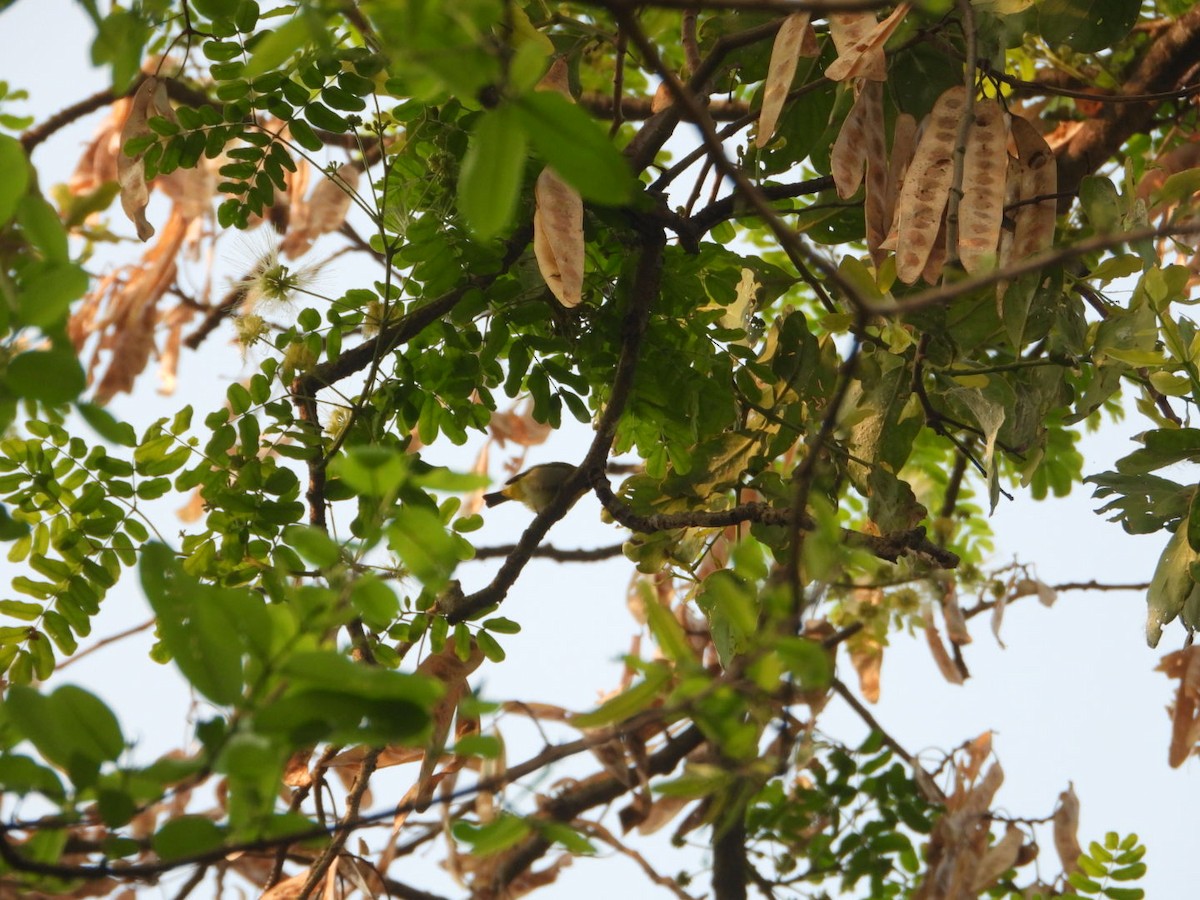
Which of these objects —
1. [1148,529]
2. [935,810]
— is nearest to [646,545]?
[1148,529]

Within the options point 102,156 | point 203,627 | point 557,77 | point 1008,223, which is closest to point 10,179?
point 203,627

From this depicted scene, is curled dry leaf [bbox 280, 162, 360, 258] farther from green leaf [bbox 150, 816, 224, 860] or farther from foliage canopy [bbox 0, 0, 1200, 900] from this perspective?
green leaf [bbox 150, 816, 224, 860]

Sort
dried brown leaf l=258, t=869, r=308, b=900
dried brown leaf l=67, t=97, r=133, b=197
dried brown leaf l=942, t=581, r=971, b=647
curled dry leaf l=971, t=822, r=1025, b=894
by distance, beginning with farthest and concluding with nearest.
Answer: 1. dried brown leaf l=67, t=97, r=133, b=197
2. dried brown leaf l=942, t=581, r=971, b=647
3. curled dry leaf l=971, t=822, r=1025, b=894
4. dried brown leaf l=258, t=869, r=308, b=900

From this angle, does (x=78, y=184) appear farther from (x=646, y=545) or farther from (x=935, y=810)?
(x=935, y=810)

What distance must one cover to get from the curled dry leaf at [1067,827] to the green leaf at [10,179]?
1406mm

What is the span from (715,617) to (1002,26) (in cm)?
58

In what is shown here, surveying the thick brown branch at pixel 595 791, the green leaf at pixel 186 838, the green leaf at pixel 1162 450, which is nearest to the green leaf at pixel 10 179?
the green leaf at pixel 186 838

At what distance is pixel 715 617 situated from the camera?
3.49ft

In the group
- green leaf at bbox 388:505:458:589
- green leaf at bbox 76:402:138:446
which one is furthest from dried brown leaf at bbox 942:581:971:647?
green leaf at bbox 76:402:138:446

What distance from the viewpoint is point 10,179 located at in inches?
20.8

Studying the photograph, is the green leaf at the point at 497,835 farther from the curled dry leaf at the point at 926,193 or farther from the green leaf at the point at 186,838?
the curled dry leaf at the point at 926,193

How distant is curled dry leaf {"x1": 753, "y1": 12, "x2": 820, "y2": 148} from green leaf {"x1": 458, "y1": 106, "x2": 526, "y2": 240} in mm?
457

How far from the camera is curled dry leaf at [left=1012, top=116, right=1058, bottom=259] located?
37.2 inches

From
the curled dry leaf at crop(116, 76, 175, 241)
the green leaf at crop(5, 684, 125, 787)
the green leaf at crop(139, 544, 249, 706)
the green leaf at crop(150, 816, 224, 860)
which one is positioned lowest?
the green leaf at crop(150, 816, 224, 860)
